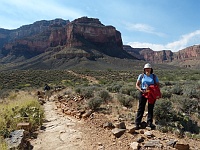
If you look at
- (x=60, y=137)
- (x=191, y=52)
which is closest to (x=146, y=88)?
(x=60, y=137)

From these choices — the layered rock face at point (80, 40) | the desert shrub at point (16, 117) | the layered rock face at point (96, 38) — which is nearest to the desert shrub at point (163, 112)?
the desert shrub at point (16, 117)

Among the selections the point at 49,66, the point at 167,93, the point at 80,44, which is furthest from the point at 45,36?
the point at 167,93

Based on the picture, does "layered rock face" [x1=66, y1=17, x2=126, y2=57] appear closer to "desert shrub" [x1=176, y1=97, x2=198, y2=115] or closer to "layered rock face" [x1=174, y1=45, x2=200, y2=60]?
"layered rock face" [x1=174, y1=45, x2=200, y2=60]

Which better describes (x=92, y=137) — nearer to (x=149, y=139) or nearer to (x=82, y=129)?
(x=82, y=129)

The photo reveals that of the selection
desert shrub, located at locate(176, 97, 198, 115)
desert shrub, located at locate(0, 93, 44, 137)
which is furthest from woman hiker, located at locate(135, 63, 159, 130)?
desert shrub, located at locate(176, 97, 198, 115)

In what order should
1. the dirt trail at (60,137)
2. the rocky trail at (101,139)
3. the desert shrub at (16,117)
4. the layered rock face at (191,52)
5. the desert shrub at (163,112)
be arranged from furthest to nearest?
the layered rock face at (191,52) → the desert shrub at (163,112) → the desert shrub at (16,117) → the dirt trail at (60,137) → the rocky trail at (101,139)

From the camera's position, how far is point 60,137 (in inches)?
262

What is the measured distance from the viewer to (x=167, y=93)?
11805 millimetres

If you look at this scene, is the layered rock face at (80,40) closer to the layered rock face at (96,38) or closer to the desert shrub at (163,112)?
the layered rock face at (96,38)

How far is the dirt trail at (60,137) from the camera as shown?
5.94 meters

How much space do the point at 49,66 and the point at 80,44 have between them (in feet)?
92.8

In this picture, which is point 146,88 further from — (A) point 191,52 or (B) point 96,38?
(A) point 191,52

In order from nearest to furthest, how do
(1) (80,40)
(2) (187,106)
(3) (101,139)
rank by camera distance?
(3) (101,139) < (2) (187,106) < (1) (80,40)

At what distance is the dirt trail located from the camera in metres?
5.94
